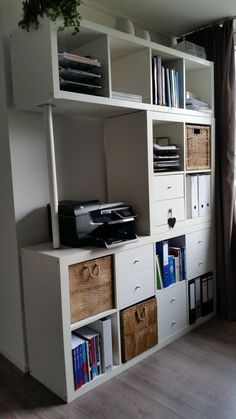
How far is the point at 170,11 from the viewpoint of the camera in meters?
2.47

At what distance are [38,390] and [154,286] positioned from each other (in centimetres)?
96

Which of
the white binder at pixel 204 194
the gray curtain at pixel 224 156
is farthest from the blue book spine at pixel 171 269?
the gray curtain at pixel 224 156

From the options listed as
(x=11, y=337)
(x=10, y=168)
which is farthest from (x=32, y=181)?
(x=11, y=337)

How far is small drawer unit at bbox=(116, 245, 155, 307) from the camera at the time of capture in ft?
6.80

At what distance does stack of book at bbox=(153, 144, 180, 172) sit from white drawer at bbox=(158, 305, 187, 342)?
1066 millimetres

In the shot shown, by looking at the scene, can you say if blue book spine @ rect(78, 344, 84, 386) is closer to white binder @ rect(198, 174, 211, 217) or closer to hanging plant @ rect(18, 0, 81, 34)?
white binder @ rect(198, 174, 211, 217)

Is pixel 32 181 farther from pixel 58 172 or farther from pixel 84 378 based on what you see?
pixel 84 378

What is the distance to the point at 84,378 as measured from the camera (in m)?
1.92

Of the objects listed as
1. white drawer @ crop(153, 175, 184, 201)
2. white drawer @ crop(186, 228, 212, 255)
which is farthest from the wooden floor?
white drawer @ crop(153, 175, 184, 201)

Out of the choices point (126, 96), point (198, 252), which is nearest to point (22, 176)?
point (126, 96)

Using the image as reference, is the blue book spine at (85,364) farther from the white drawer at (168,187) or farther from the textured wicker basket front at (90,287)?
the white drawer at (168,187)

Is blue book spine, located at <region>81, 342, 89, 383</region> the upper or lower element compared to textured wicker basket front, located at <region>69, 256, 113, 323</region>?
lower

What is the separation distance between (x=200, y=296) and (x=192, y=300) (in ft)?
0.39

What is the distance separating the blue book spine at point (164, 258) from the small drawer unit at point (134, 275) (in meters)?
0.13
